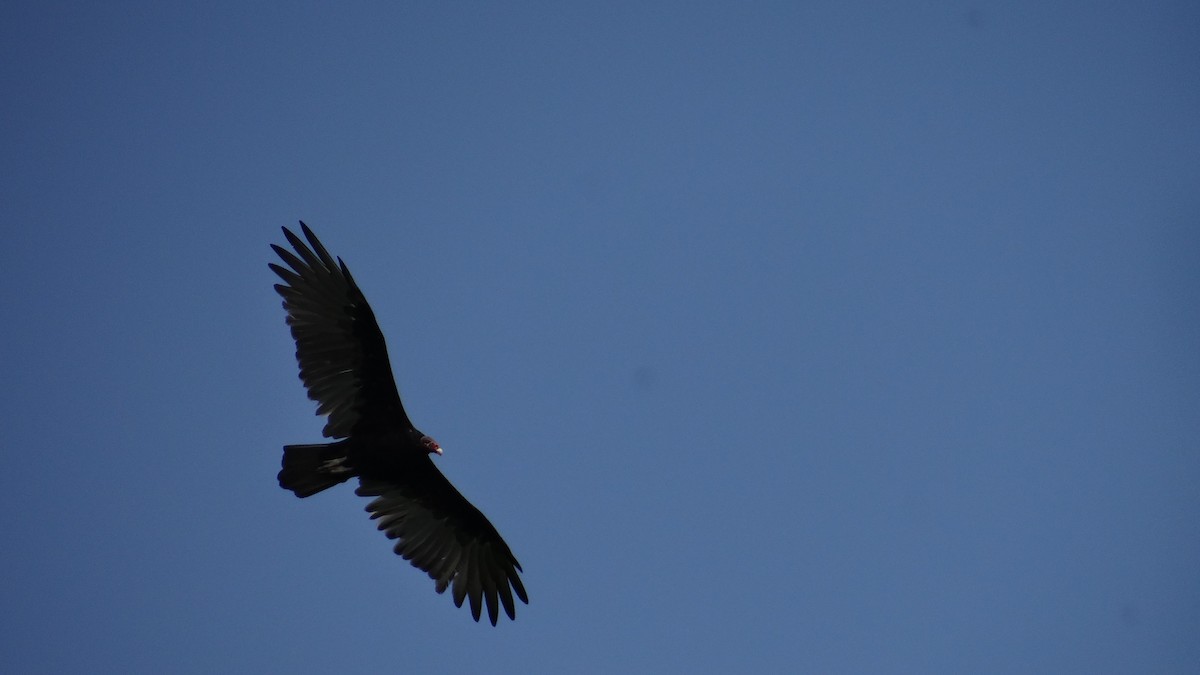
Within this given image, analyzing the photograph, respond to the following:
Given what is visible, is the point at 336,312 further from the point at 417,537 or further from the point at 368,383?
the point at 417,537

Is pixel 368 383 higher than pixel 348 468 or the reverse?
higher

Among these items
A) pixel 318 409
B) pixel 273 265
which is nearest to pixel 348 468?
pixel 318 409

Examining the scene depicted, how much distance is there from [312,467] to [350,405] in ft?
3.43

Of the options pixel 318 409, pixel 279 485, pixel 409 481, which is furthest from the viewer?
pixel 409 481

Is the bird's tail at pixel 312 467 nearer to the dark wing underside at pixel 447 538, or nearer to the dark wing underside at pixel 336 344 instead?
the dark wing underside at pixel 336 344

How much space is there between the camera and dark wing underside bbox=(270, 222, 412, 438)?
41.7ft

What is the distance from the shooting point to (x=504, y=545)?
1379 centimetres

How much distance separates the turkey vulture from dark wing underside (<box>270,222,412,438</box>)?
12 millimetres

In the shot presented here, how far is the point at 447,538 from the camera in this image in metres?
13.9

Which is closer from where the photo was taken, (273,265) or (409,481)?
(273,265)

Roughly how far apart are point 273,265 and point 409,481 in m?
3.33

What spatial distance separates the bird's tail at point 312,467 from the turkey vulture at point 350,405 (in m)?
0.01

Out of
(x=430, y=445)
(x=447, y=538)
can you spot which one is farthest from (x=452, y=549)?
(x=430, y=445)

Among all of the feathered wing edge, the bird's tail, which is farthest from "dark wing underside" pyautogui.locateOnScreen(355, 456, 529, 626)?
the bird's tail
